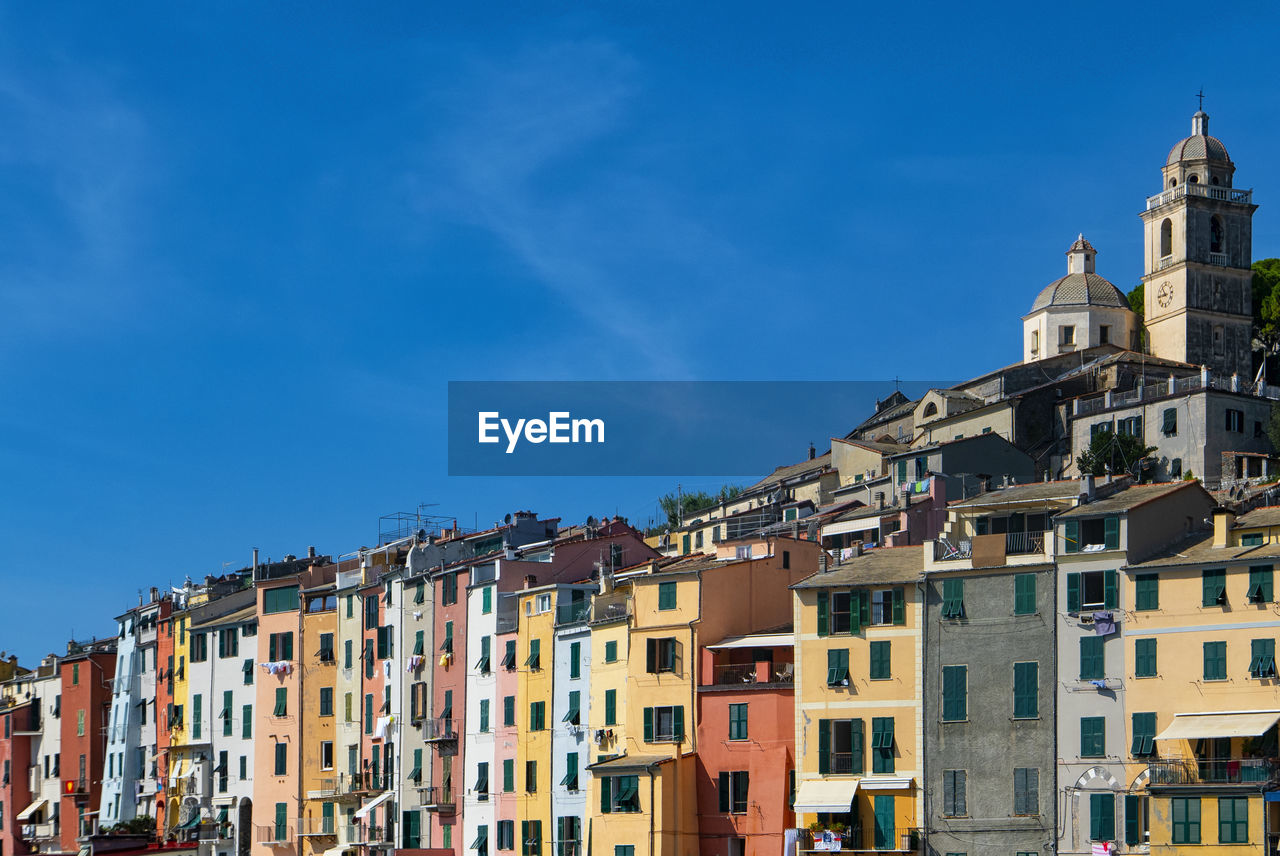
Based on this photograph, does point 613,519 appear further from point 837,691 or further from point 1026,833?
point 1026,833

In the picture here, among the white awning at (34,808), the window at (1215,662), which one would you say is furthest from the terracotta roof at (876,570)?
the white awning at (34,808)

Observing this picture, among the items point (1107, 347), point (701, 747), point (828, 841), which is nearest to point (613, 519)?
point (701, 747)

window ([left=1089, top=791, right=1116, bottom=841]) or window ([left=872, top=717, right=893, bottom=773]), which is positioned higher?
window ([left=872, top=717, right=893, bottom=773])

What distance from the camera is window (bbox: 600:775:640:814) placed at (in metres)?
80.5

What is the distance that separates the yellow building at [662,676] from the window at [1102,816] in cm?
1627

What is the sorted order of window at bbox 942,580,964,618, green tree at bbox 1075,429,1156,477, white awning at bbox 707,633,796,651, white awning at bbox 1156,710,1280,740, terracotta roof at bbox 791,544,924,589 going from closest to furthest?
white awning at bbox 1156,710,1280,740 → window at bbox 942,580,964,618 → terracotta roof at bbox 791,544,924,589 → white awning at bbox 707,633,796,651 → green tree at bbox 1075,429,1156,477

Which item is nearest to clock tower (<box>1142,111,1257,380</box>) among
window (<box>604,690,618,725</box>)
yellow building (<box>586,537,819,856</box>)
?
yellow building (<box>586,537,819,856</box>)

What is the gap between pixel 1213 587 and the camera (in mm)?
68750

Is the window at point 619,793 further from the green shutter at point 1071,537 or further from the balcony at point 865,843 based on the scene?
the green shutter at point 1071,537

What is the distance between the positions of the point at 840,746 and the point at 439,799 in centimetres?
2633

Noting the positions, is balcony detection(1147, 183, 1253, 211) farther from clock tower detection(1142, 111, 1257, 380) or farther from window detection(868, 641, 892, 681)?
window detection(868, 641, 892, 681)

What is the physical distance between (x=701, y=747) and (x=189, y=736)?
45205 mm

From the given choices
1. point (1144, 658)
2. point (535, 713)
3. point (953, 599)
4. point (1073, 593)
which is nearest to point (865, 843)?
point (953, 599)

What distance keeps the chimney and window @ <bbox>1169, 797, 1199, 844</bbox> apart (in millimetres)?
8765
